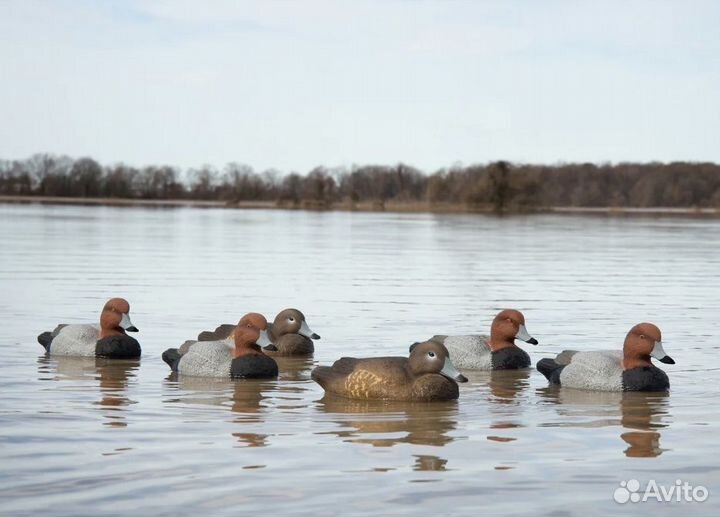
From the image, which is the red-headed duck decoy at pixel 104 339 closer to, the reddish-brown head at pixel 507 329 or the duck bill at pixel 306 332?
the duck bill at pixel 306 332

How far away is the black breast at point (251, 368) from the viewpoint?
45.6 feet

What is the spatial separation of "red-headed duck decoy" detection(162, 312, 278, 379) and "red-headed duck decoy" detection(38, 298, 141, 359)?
140 cm

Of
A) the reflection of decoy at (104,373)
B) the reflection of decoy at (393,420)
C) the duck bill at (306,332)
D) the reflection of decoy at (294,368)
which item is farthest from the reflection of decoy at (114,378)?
the duck bill at (306,332)

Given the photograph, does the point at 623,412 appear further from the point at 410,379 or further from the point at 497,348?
the point at 497,348

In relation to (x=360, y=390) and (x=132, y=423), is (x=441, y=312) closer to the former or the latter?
(x=360, y=390)

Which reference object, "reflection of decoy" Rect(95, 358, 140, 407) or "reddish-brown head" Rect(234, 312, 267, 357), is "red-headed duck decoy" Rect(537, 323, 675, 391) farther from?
"reflection of decoy" Rect(95, 358, 140, 407)

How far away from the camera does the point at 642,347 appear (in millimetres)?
13305

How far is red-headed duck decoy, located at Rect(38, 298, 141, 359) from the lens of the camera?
15.3m

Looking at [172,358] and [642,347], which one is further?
[172,358]

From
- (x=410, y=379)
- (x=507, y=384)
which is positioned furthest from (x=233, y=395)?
(x=507, y=384)

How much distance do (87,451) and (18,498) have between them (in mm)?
1455

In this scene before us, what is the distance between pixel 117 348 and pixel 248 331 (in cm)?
214

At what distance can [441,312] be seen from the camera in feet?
70.1

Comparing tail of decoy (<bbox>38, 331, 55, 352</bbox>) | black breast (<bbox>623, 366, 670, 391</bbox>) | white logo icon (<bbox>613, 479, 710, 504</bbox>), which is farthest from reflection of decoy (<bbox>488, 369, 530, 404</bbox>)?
tail of decoy (<bbox>38, 331, 55, 352</bbox>)
